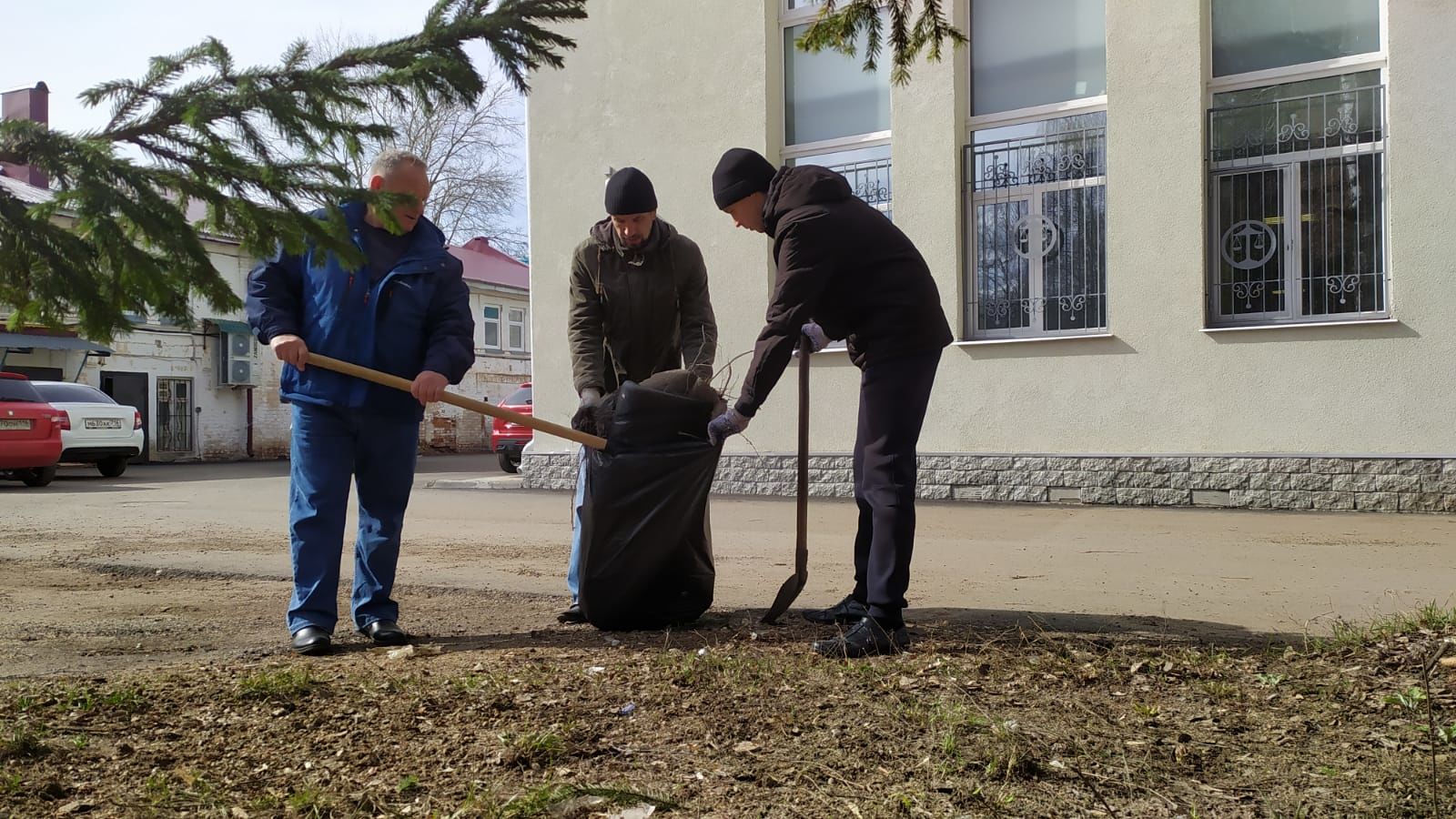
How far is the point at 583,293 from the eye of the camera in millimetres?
4719

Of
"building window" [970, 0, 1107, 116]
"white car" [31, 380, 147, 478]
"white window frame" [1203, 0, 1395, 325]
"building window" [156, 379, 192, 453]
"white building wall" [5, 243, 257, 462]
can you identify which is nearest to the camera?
"white window frame" [1203, 0, 1395, 325]

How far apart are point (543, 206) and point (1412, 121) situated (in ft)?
28.3

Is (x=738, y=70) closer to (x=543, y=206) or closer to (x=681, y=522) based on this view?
(x=543, y=206)

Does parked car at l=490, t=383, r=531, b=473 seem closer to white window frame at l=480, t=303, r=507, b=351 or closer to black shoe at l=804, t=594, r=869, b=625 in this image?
black shoe at l=804, t=594, r=869, b=625

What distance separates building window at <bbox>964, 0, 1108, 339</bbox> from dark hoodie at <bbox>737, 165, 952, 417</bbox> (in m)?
6.79

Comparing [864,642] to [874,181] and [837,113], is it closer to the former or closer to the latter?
[874,181]

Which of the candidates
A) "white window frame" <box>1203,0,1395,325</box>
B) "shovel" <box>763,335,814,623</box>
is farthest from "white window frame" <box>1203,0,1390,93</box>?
"shovel" <box>763,335,814,623</box>

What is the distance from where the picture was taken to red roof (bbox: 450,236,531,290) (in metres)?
A: 37.3

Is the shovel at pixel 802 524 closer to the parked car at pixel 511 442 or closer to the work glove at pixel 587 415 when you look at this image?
the work glove at pixel 587 415

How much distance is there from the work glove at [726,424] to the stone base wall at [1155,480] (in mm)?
6700

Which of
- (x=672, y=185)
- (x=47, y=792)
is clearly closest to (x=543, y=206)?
(x=672, y=185)

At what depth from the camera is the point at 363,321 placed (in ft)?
14.0

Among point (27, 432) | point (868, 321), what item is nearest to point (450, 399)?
point (868, 321)

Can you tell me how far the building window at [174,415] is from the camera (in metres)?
27.9
